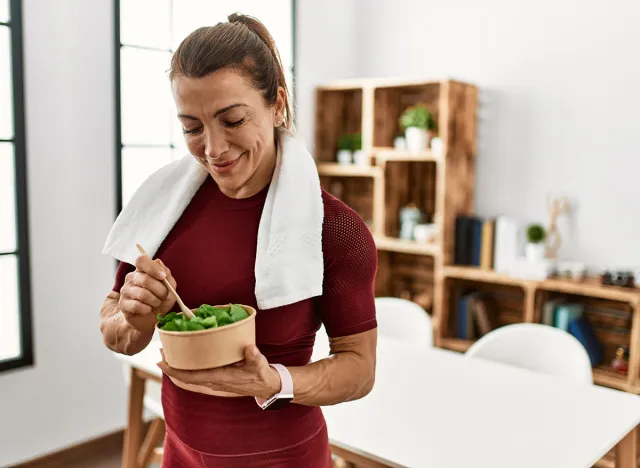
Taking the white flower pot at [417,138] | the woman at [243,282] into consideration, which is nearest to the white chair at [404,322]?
the white flower pot at [417,138]

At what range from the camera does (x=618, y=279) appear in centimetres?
303

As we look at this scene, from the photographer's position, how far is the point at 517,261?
331 centimetres

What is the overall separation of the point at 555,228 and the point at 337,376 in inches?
107

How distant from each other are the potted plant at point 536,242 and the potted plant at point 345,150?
124 centimetres

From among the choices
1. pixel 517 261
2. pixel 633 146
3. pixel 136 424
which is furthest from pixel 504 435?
pixel 633 146

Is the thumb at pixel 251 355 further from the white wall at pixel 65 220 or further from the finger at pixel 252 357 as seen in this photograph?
the white wall at pixel 65 220

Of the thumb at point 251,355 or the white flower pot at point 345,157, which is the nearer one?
the thumb at point 251,355

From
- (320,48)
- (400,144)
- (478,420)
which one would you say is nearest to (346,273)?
(478,420)

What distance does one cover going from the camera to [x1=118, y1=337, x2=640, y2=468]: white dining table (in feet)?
4.75

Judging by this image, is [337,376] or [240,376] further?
[337,376]

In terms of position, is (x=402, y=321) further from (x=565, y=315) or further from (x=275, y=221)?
(x=275, y=221)

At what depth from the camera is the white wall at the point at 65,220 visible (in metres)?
2.79

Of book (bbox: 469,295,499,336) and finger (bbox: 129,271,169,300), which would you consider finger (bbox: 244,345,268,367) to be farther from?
book (bbox: 469,295,499,336)

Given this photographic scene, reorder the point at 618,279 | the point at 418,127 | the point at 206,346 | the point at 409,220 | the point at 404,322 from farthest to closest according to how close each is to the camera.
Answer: the point at 409,220
the point at 418,127
the point at 618,279
the point at 404,322
the point at 206,346
